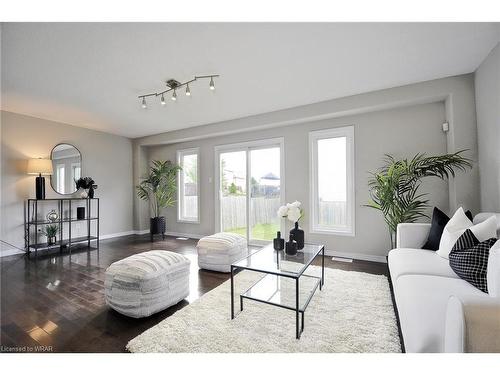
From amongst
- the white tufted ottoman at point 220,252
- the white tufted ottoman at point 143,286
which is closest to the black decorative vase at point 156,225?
the white tufted ottoman at point 220,252

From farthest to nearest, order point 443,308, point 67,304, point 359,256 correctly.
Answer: point 359,256
point 67,304
point 443,308

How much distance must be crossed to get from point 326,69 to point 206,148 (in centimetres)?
312

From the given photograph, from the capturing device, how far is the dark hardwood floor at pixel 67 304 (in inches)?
62.9

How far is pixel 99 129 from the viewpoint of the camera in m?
4.92

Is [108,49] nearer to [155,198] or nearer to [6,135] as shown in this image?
[6,135]

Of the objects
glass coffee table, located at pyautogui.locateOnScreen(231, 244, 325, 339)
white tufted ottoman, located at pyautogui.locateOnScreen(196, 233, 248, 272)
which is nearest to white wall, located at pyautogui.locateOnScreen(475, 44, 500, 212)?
glass coffee table, located at pyautogui.locateOnScreen(231, 244, 325, 339)

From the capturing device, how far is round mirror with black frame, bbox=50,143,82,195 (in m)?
4.33

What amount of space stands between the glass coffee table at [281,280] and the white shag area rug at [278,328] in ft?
0.24

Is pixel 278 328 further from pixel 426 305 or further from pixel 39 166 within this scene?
pixel 39 166

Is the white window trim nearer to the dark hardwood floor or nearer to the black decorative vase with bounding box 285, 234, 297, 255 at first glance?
the dark hardwood floor

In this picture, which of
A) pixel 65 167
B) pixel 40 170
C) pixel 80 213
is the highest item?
pixel 65 167

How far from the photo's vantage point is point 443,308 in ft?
3.70

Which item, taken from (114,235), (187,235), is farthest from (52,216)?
(187,235)

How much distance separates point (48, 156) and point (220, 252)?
4020mm
